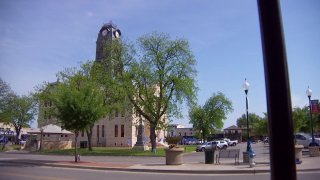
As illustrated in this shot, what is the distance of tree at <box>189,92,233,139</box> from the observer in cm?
8088

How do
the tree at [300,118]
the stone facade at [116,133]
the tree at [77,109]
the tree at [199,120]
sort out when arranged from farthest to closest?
the tree at [199,120] → the stone facade at [116,133] → the tree at [300,118] → the tree at [77,109]

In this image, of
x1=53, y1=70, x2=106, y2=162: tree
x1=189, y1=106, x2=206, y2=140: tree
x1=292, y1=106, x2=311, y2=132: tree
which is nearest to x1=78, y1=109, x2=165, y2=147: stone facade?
x1=189, y1=106, x2=206, y2=140: tree

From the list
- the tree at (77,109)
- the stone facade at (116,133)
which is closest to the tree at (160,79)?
the tree at (77,109)

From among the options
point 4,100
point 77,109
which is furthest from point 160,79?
point 4,100

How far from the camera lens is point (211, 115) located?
269ft

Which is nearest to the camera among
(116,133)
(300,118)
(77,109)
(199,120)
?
(77,109)

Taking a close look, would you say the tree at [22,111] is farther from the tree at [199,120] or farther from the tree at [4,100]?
the tree at [199,120]

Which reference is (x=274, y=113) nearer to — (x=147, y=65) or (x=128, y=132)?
(x=147, y=65)

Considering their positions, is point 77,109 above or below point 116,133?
above

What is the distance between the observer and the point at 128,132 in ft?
257

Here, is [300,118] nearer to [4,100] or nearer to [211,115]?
[211,115]

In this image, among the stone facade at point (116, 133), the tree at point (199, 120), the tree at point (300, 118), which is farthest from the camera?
the tree at point (199, 120)

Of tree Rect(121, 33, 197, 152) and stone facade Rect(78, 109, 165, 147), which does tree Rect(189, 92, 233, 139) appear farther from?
tree Rect(121, 33, 197, 152)

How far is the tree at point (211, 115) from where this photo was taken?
265ft
